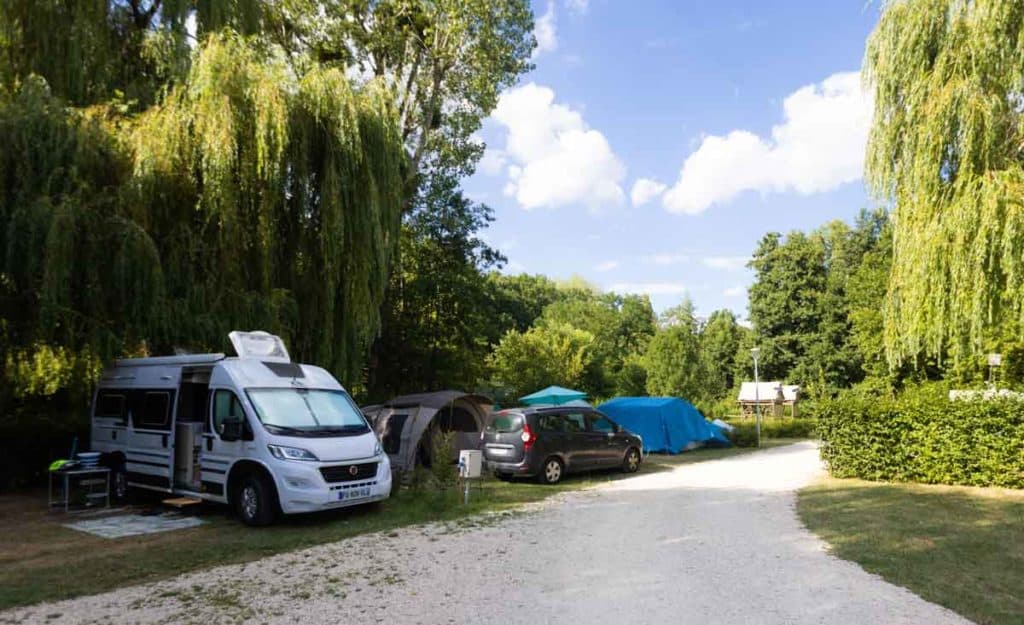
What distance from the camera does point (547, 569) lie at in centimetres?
636

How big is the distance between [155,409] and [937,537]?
10.5m

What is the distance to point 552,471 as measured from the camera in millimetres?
13062

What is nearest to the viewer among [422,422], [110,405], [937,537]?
[937,537]

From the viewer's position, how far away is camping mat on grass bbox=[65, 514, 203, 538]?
27.7 ft

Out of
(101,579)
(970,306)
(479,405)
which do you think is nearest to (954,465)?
(970,306)

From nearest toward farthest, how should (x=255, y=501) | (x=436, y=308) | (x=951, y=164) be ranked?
(x=255, y=501) < (x=951, y=164) < (x=436, y=308)

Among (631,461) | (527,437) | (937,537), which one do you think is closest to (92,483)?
(527,437)

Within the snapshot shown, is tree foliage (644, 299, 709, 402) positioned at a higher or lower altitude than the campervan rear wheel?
higher

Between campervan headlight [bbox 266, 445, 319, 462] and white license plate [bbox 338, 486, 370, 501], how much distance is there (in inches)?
22.6

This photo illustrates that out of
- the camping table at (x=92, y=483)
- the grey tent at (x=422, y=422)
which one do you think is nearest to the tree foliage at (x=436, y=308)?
the grey tent at (x=422, y=422)

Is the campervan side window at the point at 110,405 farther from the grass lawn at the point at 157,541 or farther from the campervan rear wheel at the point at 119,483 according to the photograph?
the grass lawn at the point at 157,541

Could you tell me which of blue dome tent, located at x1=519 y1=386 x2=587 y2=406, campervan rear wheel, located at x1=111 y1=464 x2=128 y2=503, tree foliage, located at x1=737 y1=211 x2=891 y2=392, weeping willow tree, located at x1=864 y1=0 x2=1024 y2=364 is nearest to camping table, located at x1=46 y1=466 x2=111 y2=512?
campervan rear wheel, located at x1=111 y1=464 x2=128 y2=503

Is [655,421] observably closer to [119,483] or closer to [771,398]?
[119,483]

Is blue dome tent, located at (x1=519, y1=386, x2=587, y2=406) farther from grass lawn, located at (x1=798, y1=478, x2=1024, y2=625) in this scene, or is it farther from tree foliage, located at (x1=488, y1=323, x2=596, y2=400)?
grass lawn, located at (x1=798, y1=478, x2=1024, y2=625)
